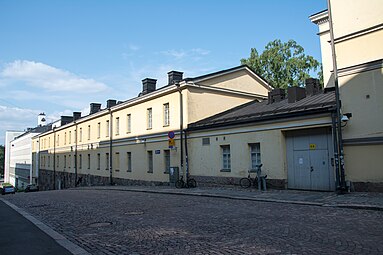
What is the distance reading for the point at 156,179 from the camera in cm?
2347

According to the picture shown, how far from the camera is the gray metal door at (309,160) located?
14.3 meters

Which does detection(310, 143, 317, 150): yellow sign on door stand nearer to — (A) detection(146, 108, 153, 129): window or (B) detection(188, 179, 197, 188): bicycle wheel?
(B) detection(188, 179, 197, 188): bicycle wheel

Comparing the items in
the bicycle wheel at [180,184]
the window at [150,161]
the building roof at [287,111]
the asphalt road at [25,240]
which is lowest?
the asphalt road at [25,240]

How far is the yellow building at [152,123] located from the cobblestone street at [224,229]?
10674 millimetres

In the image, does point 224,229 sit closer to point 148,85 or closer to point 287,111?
point 287,111

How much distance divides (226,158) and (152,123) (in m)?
7.77

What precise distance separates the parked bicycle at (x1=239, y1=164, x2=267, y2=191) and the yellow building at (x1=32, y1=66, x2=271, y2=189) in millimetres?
5192

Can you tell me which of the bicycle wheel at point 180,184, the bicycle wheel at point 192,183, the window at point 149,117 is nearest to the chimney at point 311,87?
the bicycle wheel at point 192,183

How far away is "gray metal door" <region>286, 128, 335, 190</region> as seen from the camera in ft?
46.8

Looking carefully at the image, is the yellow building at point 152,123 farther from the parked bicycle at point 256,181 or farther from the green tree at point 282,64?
the green tree at point 282,64

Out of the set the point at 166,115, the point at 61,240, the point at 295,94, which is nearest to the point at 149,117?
the point at 166,115

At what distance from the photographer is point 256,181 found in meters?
16.2

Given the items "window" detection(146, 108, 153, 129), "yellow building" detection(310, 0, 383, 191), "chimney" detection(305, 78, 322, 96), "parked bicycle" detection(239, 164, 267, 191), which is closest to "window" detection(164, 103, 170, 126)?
"window" detection(146, 108, 153, 129)

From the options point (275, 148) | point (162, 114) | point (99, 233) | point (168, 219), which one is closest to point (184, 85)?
point (162, 114)
